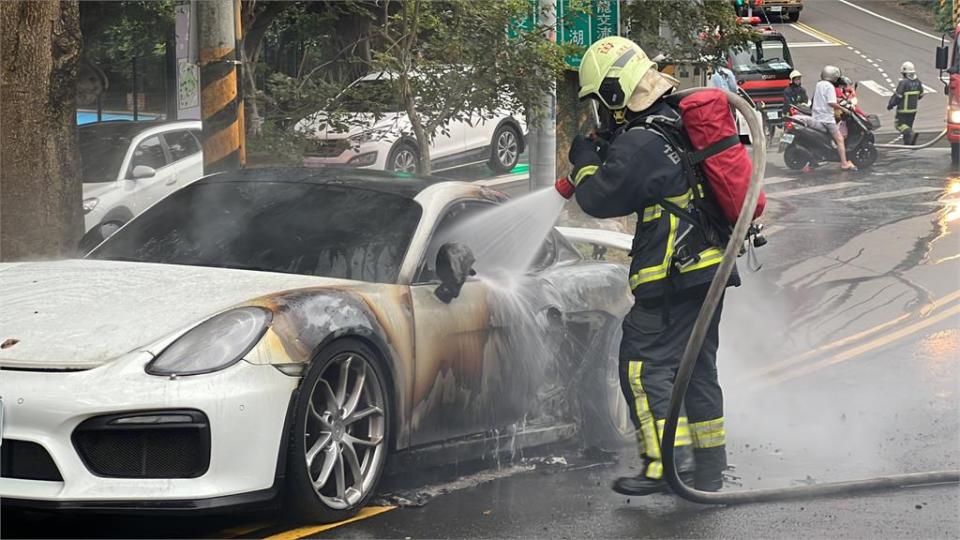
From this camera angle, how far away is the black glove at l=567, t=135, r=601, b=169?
5.73 metres

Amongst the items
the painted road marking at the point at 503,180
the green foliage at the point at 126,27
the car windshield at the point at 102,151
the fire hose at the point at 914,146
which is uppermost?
the green foliage at the point at 126,27

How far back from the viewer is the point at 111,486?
4.54 metres

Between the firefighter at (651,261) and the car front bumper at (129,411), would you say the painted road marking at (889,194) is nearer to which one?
the firefighter at (651,261)

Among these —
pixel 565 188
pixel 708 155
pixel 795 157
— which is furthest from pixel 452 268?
pixel 795 157

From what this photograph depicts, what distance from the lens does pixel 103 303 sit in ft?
16.7

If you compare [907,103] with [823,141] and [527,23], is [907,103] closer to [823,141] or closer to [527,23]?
[823,141]

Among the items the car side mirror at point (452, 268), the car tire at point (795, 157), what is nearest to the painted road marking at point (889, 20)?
the car tire at point (795, 157)

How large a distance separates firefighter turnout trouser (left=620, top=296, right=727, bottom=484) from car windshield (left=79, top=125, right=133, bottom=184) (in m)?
9.08

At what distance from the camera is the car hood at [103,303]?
471cm

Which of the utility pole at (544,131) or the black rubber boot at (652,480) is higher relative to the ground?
the utility pole at (544,131)

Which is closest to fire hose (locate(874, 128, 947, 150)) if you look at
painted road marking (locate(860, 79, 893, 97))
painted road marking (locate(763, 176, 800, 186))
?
painted road marking (locate(763, 176, 800, 186))

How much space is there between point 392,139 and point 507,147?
3.84 m

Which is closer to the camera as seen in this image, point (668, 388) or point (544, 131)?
point (668, 388)

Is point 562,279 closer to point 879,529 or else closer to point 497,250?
point 497,250
